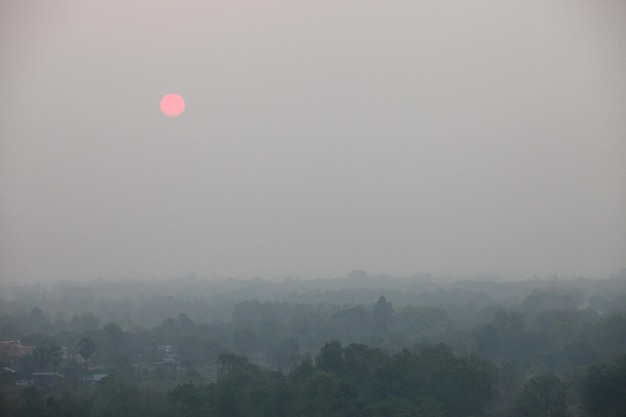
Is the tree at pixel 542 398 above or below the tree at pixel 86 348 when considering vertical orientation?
below

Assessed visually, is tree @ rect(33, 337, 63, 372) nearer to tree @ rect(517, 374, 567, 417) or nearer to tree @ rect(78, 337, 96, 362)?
tree @ rect(78, 337, 96, 362)

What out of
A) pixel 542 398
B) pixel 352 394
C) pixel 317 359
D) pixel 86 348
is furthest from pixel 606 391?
pixel 86 348

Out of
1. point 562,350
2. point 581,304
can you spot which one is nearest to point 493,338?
point 562,350

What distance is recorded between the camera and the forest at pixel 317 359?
47.6ft

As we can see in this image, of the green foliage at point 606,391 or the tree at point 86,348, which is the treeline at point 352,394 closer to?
the green foliage at point 606,391

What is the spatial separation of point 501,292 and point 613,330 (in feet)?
87.9

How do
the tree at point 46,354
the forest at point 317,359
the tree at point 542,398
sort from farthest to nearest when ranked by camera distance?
the tree at point 46,354 < the tree at point 542,398 < the forest at point 317,359

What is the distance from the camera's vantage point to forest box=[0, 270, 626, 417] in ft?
47.6

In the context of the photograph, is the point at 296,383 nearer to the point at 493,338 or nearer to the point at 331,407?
the point at 331,407

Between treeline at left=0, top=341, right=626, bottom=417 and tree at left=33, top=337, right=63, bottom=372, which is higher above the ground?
tree at left=33, top=337, right=63, bottom=372

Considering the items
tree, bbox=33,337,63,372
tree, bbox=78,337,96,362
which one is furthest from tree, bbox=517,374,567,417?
tree, bbox=78,337,96,362

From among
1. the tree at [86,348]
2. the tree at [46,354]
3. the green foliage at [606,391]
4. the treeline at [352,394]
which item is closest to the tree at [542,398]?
the treeline at [352,394]

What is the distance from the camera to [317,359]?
56.1 feet

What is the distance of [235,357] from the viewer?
17.8 m
